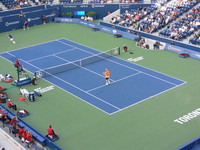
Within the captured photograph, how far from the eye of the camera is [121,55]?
41.4 meters

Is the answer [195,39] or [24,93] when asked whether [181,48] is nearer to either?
[195,39]

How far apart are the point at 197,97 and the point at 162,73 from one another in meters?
5.75

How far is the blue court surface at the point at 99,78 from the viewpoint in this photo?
1251 inches

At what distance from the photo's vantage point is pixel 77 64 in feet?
128

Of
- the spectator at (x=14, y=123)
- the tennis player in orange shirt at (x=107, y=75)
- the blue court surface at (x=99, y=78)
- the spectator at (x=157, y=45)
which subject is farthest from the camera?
the spectator at (x=157, y=45)

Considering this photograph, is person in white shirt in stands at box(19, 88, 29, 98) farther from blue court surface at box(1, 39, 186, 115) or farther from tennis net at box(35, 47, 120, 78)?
tennis net at box(35, 47, 120, 78)

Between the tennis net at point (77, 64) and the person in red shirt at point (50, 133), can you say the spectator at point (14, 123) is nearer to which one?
the person in red shirt at point (50, 133)

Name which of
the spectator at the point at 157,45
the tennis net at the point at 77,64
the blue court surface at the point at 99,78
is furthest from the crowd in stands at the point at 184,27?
the blue court surface at the point at 99,78

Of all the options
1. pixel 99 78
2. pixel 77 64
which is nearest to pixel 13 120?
pixel 99 78

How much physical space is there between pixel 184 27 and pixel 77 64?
14.1 metres

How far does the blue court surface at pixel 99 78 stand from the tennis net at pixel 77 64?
16.2 inches

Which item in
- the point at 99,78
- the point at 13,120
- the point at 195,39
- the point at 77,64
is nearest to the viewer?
the point at 13,120

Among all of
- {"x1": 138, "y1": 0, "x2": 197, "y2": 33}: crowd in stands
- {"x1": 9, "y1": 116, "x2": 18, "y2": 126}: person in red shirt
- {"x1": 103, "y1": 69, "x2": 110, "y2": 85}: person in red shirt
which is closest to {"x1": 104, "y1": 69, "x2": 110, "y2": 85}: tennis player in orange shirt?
{"x1": 103, "y1": 69, "x2": 110, "y2": 85}: person in red shirt

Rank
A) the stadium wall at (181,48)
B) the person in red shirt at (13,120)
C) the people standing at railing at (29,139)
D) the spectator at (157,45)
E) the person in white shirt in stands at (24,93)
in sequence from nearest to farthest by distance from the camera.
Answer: the people standing at railing at (29,139), the person in red shirt at (13,120), the person in white shirt in stands at (24,93), the stadium wall at (181,48), the spectator at (157,45)
